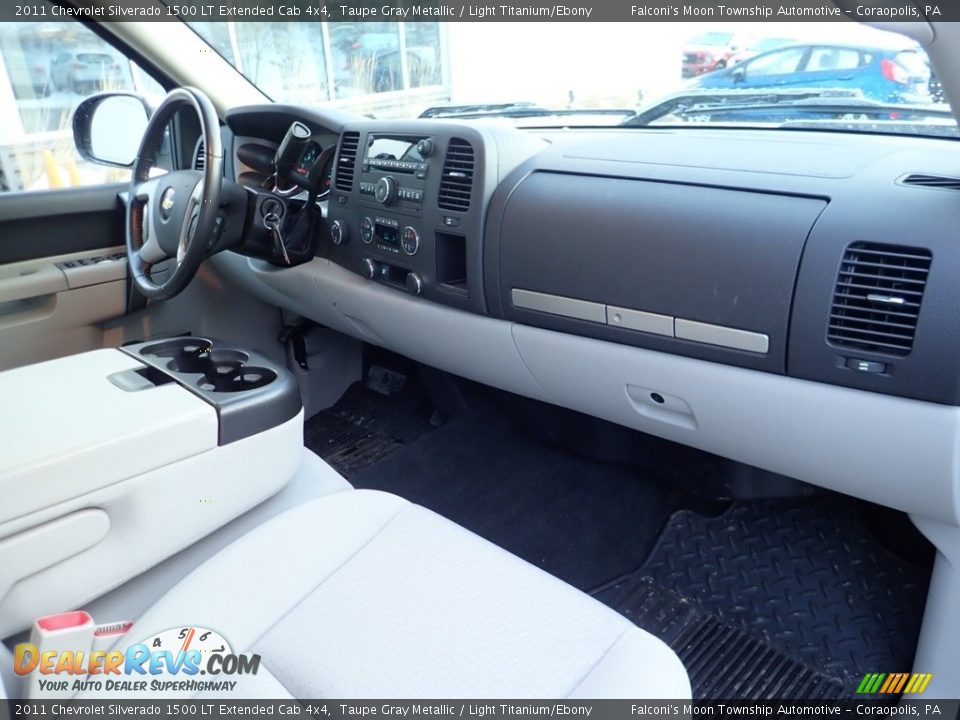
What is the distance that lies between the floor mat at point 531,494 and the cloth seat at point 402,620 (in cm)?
90

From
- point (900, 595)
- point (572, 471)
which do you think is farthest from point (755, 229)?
point (572, 471)

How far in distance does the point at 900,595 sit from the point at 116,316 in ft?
7.65

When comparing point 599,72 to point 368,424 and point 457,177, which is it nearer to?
point 457,177

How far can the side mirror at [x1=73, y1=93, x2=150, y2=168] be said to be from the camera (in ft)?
8.09

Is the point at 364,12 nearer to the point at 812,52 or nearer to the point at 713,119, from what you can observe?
the point at 713,119

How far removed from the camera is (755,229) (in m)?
1.33

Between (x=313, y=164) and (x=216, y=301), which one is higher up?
Answer: (x=313, y=164)

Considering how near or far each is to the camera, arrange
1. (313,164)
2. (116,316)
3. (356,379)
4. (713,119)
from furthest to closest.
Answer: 1. (356,379)
2. (116,316)
3. (313,164)
4. (713,119)

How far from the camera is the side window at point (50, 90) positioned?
2289 mm

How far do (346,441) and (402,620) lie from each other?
1.71 meters

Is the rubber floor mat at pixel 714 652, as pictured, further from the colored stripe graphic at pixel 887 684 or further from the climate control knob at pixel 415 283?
the climate control knob at pixel 415 283

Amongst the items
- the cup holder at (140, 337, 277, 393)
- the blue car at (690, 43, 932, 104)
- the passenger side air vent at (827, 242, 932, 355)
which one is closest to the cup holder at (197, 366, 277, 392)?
the cup holder at (140, 337, 277, 393)

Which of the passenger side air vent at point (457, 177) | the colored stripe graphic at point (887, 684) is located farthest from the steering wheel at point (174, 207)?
the colored stripe graphic at point (887, 684)

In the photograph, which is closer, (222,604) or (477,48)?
(222,604)
